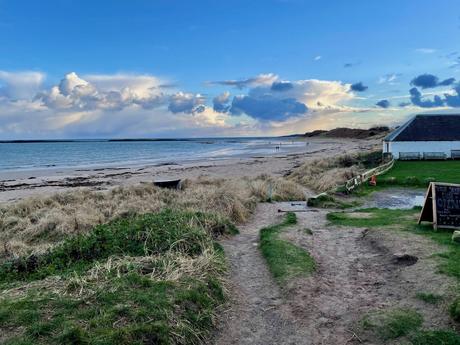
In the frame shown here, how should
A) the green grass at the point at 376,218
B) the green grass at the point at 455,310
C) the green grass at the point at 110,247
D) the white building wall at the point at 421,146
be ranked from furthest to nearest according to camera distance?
the white building wall at the point at 421,146 → the green grass at the point at 376,218 → the green grass at the point at 110,247 → the green grass at the point at 455,310

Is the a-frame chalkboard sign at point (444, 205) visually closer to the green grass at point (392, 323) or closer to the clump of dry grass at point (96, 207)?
the green grass at point (392, 323)

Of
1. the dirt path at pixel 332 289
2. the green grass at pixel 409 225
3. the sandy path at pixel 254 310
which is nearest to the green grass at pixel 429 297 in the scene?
the dirt path at pixel 332 289

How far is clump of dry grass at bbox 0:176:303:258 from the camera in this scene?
14.6m

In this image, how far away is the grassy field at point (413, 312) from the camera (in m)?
5.75

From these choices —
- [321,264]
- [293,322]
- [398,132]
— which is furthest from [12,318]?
[398,132]

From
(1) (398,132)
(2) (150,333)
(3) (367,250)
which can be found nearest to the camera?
(2) (150,333)

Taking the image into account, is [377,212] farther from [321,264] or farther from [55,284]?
[55,284]

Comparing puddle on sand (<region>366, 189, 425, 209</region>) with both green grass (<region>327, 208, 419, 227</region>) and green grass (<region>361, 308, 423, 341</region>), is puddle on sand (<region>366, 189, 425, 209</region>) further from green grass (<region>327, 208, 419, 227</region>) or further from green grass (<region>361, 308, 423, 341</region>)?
green grass (<region>361, 308, 423, 341</region>)

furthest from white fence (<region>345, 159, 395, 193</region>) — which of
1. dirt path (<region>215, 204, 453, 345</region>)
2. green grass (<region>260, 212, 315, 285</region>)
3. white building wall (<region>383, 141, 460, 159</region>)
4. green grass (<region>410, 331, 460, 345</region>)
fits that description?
green grass (<region>410, 331, 460, 345</region>)

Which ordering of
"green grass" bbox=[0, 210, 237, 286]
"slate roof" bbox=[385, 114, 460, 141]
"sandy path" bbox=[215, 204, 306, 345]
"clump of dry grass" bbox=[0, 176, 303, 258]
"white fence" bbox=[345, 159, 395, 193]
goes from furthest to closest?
"slate roof" bbox=[385, 114, 460, 141] → "white fence" bbox=[345, 159, 395, 193] → "clump of dry grass" bbox=[0, 176, 303, 258] → "green grass" bbox=[0, 210, 237, 286] → "sandy path" bbox=[215, 204, 306, 345]

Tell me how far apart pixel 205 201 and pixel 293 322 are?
9.60m

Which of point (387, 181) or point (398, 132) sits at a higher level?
point (398, 132)

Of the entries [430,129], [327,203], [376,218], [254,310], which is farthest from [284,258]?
[430,129]

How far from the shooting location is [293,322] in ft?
22.0
